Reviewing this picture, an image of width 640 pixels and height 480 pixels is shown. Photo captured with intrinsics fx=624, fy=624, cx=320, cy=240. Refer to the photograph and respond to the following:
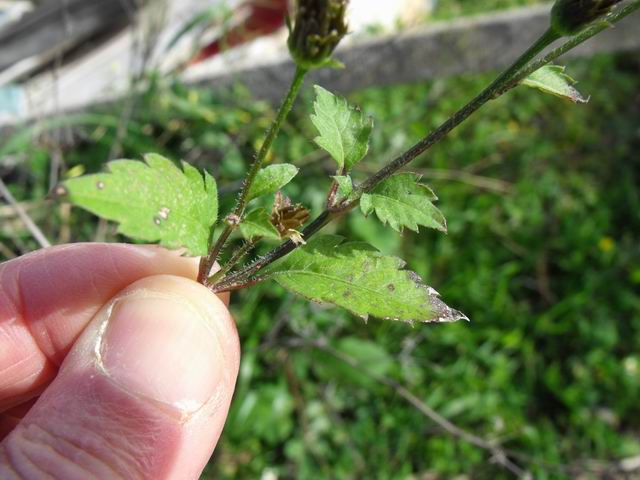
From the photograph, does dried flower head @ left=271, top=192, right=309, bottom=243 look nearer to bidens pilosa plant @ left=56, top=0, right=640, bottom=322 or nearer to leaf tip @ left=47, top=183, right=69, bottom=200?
bidens pilosa plant @ left=56, top=0, right=640, bottom=322

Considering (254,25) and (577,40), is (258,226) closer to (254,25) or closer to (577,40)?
(577,40)

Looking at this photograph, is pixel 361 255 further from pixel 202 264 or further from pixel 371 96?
pixel 371 96

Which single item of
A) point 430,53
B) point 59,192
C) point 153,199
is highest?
point 59,192

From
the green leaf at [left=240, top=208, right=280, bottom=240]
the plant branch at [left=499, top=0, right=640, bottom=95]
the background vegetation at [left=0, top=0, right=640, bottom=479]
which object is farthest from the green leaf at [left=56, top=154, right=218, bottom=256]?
the background vegetation at [left=0, top=0, right=640, bottom=479]

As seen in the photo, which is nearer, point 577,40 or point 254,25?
point 577,40

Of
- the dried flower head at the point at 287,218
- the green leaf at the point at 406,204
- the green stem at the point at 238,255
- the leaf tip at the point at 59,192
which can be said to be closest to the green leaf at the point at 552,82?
the green leaf at the point at 406,204

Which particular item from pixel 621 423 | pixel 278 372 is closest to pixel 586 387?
pixel 621 423

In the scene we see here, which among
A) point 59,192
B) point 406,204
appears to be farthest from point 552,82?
point 59,192
